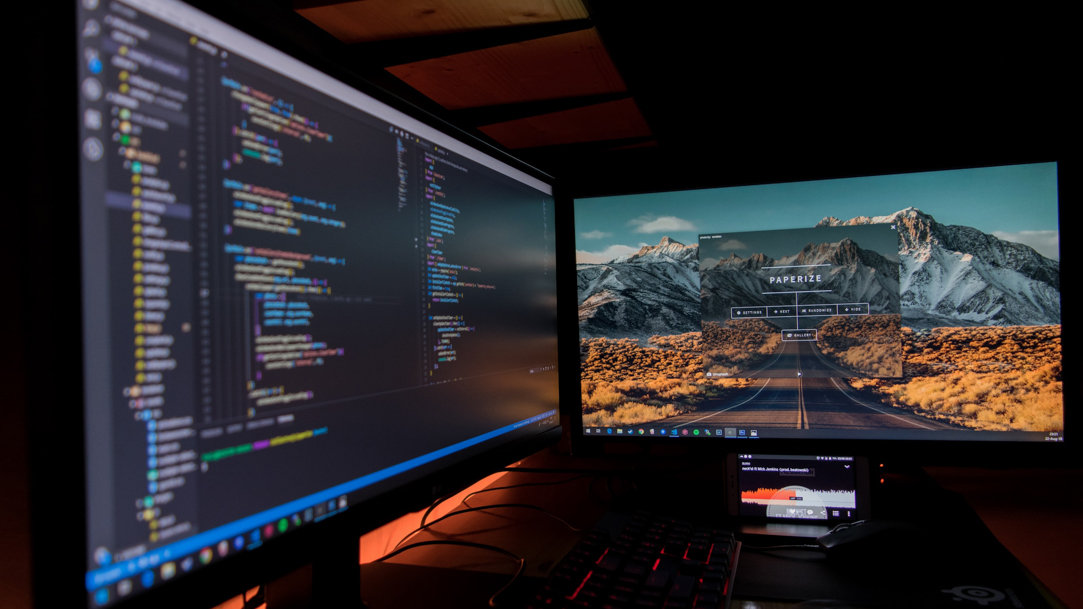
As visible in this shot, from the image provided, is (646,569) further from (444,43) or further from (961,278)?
(444,43)

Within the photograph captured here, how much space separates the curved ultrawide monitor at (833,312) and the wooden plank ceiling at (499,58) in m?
0.23

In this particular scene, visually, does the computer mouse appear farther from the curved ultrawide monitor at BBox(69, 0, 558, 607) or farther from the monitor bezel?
the curved ultrawide monitor at BBox(69, 0, 558, 607)

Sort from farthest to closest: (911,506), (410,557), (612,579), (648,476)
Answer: (648,476) < (911,506) < (410,557) < (612,579)

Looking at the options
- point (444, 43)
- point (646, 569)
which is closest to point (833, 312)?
point (646, 569)

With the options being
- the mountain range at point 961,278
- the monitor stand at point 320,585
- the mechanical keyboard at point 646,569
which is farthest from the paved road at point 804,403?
Result: the monitor stand at point 320,585

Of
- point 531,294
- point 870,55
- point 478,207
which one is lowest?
point 531,294

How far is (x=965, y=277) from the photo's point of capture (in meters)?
0.87

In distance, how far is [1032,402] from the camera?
0.84 meters

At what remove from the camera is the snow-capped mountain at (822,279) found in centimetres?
88

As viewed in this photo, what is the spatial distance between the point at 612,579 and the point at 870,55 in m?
1.09

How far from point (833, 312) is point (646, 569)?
515 mm

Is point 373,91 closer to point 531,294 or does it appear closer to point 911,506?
point 531,294

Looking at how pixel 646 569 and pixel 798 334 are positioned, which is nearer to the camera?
pixel 646 569

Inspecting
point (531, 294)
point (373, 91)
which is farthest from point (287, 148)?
point (531, 294)
